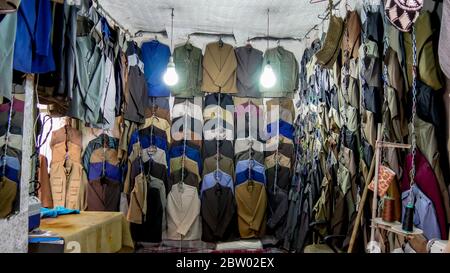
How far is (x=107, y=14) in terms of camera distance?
4.90 meters

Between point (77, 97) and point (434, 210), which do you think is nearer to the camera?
point (434, 210)

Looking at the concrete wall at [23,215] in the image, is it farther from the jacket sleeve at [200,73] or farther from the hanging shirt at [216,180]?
the jacket sleeve at [200,73]

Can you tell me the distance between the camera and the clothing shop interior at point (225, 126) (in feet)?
7.68

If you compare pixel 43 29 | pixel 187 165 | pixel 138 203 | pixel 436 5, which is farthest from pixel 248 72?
pixel 43 29

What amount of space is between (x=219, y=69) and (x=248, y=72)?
0.49 m

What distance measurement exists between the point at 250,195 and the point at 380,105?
9.54 ft

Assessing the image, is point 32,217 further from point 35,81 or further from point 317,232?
point 317,232

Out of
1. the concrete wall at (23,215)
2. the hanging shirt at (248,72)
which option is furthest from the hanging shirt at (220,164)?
the concrete wall at (23,215)

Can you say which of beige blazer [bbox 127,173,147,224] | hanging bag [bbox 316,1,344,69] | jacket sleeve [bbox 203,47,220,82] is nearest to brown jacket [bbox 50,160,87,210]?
beige blazer [bbox 127,173,147,224]

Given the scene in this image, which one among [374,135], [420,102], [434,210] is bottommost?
[434,210]

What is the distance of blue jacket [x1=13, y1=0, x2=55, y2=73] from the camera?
213cm

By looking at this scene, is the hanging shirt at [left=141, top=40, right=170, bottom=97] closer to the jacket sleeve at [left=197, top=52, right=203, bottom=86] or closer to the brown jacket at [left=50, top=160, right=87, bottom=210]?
the jacket sleeve at [left=197, top=52, right=203, bottom=86]
